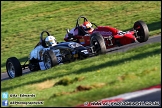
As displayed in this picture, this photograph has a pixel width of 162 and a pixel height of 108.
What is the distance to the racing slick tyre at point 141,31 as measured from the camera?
69.7 ft

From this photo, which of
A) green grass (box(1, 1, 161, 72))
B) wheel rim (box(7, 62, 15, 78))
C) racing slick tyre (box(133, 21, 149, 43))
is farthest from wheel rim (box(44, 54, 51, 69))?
green grass (box(1, 1, 161, 72))

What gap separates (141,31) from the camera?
2142cm

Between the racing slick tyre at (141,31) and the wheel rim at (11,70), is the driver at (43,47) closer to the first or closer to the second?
the wheel rim at (11,70)

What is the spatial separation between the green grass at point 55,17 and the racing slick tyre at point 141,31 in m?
8.06

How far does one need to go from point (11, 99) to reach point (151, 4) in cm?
2885

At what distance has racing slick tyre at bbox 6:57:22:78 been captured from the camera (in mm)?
20234

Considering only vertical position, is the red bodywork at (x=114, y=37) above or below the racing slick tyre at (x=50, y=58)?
above

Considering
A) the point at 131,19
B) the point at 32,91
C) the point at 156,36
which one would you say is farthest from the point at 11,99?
the point at 131,19

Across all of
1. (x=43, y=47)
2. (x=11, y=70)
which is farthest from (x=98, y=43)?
(x=11, y=70)

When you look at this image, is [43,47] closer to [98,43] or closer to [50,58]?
[50,58]

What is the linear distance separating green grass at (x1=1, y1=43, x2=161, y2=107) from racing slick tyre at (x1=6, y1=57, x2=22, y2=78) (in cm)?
238

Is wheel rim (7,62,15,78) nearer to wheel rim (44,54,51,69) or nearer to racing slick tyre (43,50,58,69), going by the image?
wheel rim (44,54,51,69)

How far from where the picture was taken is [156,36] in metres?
25.9

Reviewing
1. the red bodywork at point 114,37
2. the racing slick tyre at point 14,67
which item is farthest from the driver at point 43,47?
the red bodywork at point 114,37
